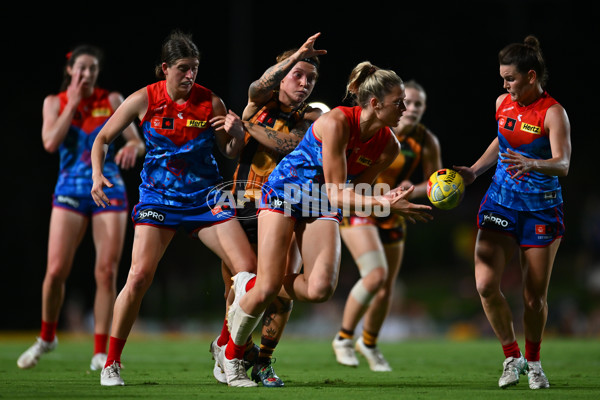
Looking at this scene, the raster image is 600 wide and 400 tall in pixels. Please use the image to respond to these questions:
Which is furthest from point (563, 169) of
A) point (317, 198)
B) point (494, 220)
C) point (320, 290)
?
point (320, 290)

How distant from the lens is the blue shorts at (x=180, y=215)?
216 inches

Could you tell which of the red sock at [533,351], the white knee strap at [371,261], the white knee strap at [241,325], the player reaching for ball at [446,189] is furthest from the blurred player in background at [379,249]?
the white knee strap at [241,325]

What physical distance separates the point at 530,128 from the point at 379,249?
214 centimetres

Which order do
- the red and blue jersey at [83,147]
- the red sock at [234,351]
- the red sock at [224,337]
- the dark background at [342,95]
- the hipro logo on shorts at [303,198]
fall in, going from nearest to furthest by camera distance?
the hipro logo on shorts at [303,198] → the red sock at [234,351] → the red sock at [224,337] → the red and blue jersey at [83,147] → the dark background at [342,95]

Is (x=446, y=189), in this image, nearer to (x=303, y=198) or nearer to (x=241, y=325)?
(x=303, y=198)

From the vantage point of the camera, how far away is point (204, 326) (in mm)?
16641

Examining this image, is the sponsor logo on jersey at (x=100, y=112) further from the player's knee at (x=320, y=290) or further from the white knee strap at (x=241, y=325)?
the player's knee at (x=320, y=290)

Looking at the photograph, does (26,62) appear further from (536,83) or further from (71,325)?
(536,83)

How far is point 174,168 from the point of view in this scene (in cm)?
556

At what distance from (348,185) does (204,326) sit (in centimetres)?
1199

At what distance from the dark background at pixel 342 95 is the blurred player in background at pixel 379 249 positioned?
791 centimetres

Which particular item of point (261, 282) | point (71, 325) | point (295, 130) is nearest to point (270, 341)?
point (261, 282)

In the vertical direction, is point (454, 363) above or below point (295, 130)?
below

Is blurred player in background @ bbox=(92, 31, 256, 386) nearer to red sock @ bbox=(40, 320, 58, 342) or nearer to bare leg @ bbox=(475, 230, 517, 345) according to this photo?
bare leg @ bbox=(475, 230, 517, 345)
